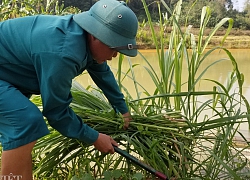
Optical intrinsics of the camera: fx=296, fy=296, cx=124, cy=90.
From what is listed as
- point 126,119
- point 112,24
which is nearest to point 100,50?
point 112,24

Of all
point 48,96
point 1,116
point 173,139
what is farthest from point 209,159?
point 1,116

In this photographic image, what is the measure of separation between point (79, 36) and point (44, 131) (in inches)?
14.5

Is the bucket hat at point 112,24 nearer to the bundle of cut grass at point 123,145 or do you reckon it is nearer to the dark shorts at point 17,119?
the dark shorts at point 17,119

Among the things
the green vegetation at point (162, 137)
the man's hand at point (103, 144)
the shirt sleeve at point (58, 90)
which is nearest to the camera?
the shirt sleeve at point (58, 90)

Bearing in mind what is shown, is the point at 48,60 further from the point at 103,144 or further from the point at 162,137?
the point at 162,137

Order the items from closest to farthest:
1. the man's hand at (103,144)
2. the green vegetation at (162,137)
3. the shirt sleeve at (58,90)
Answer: the shirt sleeve at (58,90)
the man's hand at (103,144)
the green vegetation at (162,137)

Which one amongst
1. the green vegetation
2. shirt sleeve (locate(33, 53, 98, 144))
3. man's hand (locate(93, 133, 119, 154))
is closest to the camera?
shirt sleeve (locate(33, 53, 98, 144))

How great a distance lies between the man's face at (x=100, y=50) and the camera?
1.04 m

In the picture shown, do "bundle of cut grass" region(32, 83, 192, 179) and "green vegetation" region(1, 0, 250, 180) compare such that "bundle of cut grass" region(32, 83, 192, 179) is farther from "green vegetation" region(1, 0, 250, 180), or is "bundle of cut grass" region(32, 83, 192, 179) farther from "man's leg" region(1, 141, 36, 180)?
"man's leg" region(1, 141, 36, 180)

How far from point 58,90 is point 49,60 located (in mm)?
111

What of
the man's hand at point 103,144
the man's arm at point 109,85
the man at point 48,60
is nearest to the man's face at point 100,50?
the man at point 48,60

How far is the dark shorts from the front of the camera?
40.8 inches

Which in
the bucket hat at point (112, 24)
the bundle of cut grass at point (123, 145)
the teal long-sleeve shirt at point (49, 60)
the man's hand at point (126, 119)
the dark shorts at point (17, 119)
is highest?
the bucket hat at point (112, 24)

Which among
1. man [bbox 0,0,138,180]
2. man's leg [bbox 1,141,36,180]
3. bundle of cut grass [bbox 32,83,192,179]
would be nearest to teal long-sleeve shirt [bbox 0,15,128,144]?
man [bbox 0,0,138,180]
